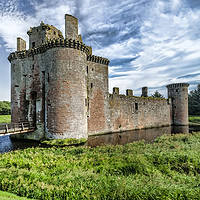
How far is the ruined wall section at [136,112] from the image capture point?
74.5 ft

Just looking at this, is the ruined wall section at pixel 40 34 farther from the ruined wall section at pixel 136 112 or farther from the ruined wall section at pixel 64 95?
the ruined wall section at pixel 136 112

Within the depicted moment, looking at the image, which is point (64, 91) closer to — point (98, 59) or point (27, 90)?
point (27, 90)

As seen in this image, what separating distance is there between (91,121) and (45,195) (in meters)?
15.1

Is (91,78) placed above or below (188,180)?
above

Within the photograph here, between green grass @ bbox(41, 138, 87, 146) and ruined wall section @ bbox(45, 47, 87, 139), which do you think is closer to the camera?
green grass @ bbox(41, 138, 87, 146)

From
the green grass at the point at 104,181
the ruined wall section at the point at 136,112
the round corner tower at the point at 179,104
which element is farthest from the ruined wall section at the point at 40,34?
the round corner tower at the point at 179,104

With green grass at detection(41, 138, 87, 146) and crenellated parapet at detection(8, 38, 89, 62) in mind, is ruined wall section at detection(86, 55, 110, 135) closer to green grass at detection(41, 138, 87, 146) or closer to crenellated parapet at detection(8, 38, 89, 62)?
crenellated parapet at detection(8, 38, 89, 62)

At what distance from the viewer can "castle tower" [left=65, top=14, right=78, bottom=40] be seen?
15.4 m

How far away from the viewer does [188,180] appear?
18.1 feet

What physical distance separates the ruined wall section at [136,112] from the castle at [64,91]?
0.49 feet

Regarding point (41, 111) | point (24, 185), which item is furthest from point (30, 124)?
point (24, 185)

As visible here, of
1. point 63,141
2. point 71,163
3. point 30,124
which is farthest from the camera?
point 30,124

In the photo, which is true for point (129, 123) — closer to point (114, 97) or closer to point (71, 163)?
point (114, 97)

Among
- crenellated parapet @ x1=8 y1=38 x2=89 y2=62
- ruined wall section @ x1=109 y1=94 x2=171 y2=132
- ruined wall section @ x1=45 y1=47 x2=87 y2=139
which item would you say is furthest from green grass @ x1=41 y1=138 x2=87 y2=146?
crenellated parapet @ x1=8 y1=38 x2=89 y2=62
